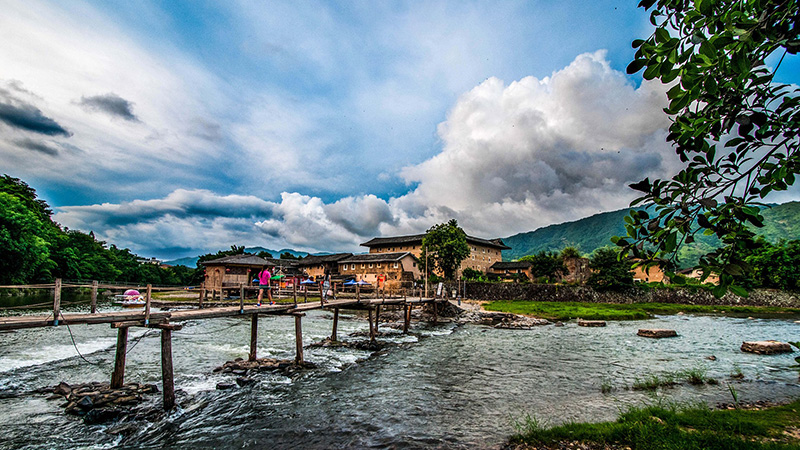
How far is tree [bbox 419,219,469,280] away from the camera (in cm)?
6024

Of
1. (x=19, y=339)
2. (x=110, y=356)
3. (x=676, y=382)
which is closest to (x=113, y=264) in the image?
(x=19, y=339)

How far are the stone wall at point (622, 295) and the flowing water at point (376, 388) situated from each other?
1185 inches

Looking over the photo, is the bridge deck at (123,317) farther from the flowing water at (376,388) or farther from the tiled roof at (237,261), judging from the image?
the tiled roof at (237,261)

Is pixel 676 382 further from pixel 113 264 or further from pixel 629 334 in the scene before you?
pixel 113 264

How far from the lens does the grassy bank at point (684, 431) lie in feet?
20.3

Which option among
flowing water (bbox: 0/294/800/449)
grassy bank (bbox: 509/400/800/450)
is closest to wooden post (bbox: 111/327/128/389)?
flowing water (bbox: 0/294/800/449)

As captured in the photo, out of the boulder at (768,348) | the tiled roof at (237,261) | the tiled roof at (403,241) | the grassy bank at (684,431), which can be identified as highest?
the tiled roof at (403,241)

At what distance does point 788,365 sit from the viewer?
15.3 meters

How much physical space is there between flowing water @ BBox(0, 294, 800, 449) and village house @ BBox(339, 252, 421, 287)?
38891 mm

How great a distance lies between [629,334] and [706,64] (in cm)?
2957

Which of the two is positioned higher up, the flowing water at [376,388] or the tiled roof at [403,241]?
the tiled roof at [403,241]

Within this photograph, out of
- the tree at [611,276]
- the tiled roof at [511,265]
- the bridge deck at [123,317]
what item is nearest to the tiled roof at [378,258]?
the tiled roof at [511,265]

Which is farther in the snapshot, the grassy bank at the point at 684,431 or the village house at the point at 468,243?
the village house at the point at 468,243

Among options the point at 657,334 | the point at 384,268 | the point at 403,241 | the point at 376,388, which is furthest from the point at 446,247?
the point at 376,388
